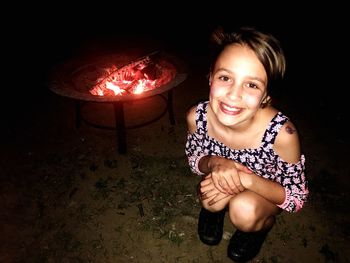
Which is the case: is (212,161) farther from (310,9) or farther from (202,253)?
(310,9)

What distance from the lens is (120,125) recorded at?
395cm

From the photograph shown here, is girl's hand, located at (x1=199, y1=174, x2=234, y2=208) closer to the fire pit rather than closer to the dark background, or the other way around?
the fire pit

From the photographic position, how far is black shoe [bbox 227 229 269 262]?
2789 millimetres

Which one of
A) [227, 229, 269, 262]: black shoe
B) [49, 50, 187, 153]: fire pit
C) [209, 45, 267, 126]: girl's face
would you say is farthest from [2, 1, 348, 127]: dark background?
[209, 45, 267, 126]: girl's face

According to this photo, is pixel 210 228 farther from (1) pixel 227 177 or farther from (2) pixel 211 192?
(1) pixel 227 177

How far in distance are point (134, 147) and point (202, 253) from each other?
6.46ft

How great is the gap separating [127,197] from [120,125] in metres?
0.97

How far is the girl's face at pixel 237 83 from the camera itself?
207cm

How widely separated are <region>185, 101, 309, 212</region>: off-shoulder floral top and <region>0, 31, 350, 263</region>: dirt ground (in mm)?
416

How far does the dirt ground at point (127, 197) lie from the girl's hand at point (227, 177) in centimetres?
73

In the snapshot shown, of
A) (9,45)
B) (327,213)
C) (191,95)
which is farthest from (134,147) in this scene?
(9,45)

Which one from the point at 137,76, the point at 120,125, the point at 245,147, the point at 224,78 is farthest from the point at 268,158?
the point at 137,76

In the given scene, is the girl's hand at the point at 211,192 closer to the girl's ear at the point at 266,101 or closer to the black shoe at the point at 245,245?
the black shoe at the point at 245,245

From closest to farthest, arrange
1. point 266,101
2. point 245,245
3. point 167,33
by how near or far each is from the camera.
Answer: point 266,101 → point 245,245 → point 167,33
